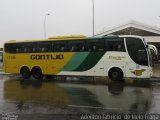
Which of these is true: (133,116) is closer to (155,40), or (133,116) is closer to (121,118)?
(121,118)

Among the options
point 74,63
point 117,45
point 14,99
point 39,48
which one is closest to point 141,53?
point 117,45

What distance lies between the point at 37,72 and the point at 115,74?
6.25 meters

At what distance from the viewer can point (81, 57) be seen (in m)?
21.7

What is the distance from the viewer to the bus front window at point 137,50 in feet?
65.0

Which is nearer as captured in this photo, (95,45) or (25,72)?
(95,45)

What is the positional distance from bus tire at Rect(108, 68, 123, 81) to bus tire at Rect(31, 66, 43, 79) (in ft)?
18.1

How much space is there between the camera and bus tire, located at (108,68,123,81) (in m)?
20.4

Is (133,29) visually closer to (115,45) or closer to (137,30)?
(137,30)

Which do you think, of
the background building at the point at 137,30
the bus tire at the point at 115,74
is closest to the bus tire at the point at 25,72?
the bus tire at the point at 115,74

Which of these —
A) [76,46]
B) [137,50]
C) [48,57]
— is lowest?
[48,57]

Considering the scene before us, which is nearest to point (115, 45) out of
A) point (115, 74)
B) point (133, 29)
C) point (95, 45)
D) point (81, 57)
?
point (95, 45)

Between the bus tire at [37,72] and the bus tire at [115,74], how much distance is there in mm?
5522

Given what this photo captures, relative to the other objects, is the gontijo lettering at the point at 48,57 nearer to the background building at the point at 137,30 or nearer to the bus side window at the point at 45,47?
the bus side window at the point at 45,47

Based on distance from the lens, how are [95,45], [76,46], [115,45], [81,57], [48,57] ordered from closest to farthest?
[115,45]
[95,45]
[81,57]
[76,46]
[48,57]
